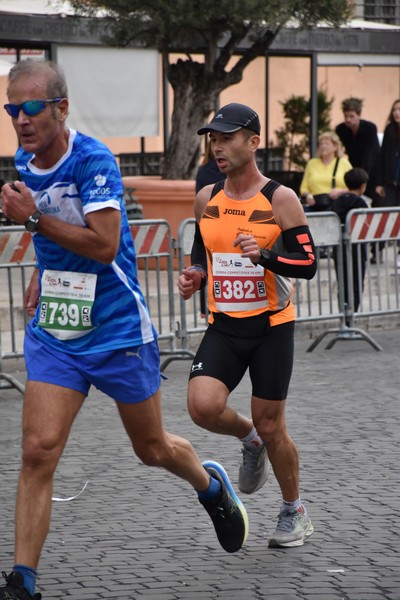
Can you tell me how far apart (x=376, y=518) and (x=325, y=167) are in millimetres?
9125

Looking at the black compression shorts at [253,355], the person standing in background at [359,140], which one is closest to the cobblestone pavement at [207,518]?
the black compression shorts at [253,355]

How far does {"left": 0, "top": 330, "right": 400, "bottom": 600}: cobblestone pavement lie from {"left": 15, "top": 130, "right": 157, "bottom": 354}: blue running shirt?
3.16ft

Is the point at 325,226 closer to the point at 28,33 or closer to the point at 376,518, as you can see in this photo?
the point at 376,518

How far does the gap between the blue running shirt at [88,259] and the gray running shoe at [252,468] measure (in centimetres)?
116

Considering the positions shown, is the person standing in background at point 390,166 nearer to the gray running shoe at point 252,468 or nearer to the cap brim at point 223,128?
the gray running shoe at point 252,468

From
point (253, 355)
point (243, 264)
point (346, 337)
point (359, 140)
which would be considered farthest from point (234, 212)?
point (359, 140)

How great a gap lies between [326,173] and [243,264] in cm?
923

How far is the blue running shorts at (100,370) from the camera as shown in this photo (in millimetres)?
4914

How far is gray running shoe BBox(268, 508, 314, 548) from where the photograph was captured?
571 centimetres

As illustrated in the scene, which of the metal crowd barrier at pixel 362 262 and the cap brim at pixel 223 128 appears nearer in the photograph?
the cap brim at pixel 223 128

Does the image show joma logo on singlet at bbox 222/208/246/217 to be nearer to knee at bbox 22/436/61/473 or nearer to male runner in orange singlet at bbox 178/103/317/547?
male runner in orange singlet at bbox 178/103/317/547

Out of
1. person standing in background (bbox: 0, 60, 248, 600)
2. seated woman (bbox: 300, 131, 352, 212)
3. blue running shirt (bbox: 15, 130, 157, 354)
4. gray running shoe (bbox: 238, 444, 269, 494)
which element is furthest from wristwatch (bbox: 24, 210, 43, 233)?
seated woman (bbox: 300, 131, 352, 212)

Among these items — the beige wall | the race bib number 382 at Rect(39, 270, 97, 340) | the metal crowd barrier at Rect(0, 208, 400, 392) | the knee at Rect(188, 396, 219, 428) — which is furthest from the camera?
the beige wall

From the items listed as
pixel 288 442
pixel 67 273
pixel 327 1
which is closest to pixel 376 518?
pixel 288 442
